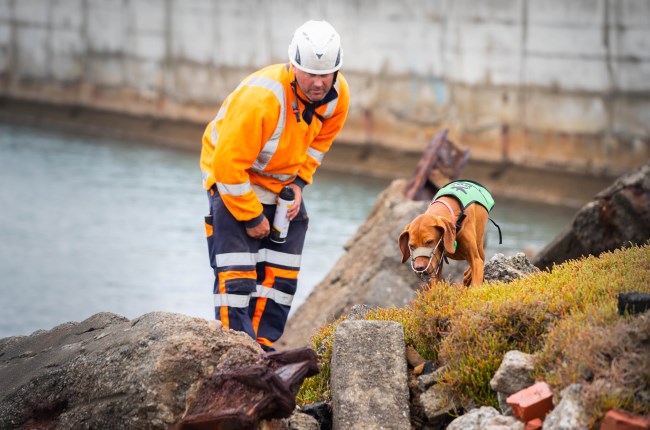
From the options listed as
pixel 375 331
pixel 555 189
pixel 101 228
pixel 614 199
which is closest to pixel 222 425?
pixel 375 331

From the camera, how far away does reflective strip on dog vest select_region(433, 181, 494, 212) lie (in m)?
7.12

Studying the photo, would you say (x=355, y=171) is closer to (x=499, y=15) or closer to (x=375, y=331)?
(x=499, y=15)

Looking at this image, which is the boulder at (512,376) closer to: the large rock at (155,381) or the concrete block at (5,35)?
the large rock at (155,381)

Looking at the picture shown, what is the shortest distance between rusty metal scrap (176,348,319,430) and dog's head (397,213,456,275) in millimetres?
1383

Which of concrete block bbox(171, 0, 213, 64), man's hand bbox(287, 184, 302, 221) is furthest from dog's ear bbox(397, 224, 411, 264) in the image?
concrete block bbox(171, 0, 213, 64)

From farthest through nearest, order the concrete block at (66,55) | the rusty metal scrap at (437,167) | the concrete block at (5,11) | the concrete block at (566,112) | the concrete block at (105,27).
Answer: the concrete block at (5,11) < the concrete block at (66,55) < the concrete block at (105,27) < the concrete block at (566,112) < the rusty metal scrap at (437,167)

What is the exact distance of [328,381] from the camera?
6.60m

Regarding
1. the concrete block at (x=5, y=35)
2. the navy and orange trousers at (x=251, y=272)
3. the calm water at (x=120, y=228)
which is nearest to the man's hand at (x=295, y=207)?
the navy and orange trousers at (x=251, y=272)

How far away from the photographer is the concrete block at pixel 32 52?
93.0ft

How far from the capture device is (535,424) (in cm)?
521

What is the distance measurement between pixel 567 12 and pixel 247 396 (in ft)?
56.8

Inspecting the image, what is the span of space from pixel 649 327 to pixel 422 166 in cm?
734

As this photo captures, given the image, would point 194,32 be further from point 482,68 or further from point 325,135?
point 325,135

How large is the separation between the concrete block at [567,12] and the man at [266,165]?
47.4 feet
